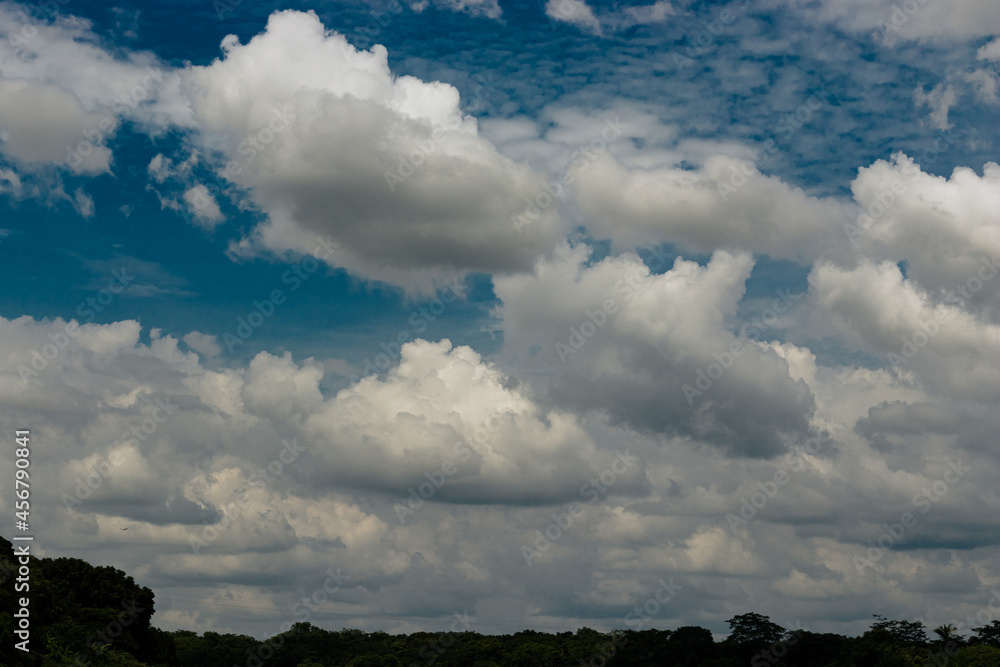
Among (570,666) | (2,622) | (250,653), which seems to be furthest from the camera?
(250,653)

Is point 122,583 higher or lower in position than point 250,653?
higher

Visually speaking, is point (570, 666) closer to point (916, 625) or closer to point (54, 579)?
point (916, 625)

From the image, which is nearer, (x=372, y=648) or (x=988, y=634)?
(x=988, y=634)

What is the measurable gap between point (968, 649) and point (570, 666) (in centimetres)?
8001

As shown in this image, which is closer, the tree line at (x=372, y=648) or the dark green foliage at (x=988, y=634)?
the tree line at (x=372, y=648)

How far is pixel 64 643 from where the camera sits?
67062mm

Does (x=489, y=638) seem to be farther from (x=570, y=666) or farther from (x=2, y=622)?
(x=2, y=622)

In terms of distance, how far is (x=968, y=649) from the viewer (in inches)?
4323

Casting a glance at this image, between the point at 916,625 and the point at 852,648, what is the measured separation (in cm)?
2481

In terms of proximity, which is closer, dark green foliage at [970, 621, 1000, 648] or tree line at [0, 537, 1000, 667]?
tree line at [0, 537, 1000, 667]

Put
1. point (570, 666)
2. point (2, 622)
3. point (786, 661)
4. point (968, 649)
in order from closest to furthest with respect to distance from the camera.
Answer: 1. point (2, 622)
2. point (968, 649)
3. point (786, 661)
4. point (570, 666)

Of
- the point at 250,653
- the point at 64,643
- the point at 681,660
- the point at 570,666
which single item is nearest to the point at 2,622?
the point at 64,643

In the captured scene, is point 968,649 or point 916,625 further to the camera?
point 916,625

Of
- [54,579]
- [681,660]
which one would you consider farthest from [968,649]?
[54,579]
